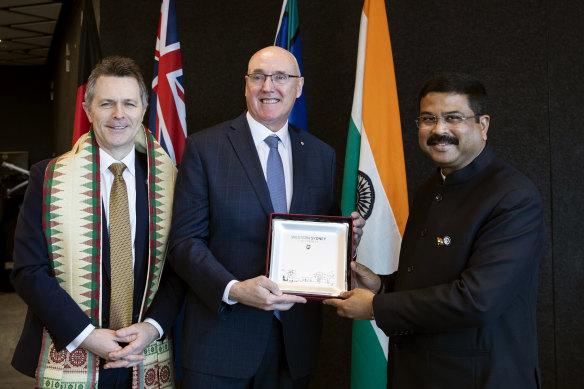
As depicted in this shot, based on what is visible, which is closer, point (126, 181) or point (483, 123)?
point (483, 123)

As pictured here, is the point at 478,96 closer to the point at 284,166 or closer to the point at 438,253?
the point at 438,253

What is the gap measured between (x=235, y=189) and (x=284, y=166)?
242 millimetres

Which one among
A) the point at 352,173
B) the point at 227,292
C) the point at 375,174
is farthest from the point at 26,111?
the point at 227,292

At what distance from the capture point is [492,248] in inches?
56.2

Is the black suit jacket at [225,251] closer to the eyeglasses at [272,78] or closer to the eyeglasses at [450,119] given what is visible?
the eyeglasses at [272,78]

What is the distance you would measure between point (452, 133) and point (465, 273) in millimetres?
431

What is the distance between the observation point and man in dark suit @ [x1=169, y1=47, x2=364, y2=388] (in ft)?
5.80

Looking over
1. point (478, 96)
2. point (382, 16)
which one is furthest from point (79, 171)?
point (382, 16)

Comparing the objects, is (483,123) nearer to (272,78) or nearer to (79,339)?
(272,78)

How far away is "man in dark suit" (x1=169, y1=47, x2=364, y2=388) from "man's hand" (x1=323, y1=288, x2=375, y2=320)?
7.0 inches

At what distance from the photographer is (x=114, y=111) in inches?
68.7

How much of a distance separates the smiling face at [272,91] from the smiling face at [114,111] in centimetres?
44

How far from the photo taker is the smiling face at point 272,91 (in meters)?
1.94

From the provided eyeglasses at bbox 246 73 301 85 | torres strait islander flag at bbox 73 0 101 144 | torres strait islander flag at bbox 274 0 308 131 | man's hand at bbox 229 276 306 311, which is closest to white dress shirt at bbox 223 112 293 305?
eyeglasses at bbox 246 73 301 85
